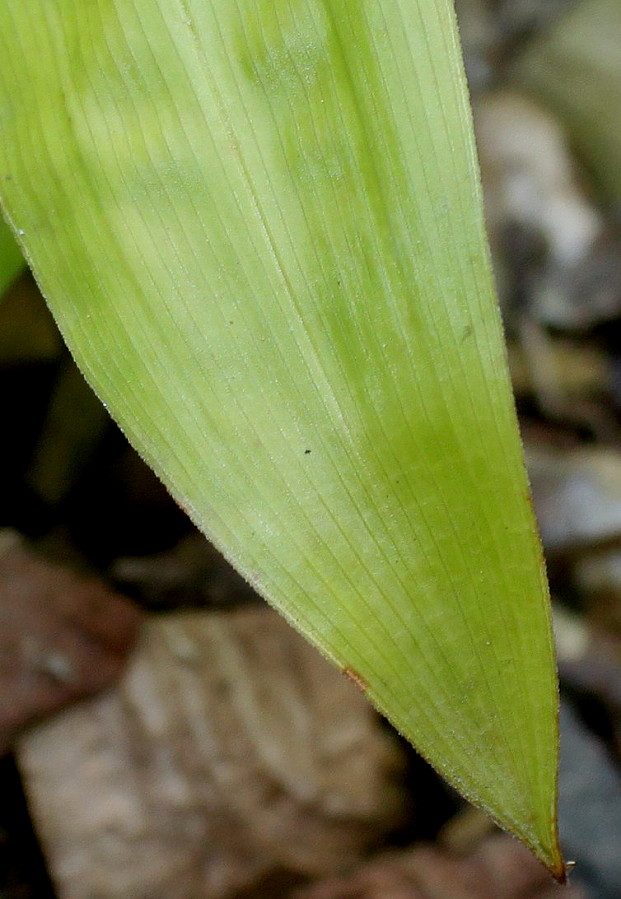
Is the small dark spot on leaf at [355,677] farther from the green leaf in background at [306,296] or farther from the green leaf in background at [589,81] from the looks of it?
the green leaf in background at [589,81]

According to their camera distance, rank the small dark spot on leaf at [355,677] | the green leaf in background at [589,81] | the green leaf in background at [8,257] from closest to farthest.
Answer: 1. the small dark spot on leaf at [355,677]
2. the green leaf in background at [8,257]
3. the green leaf in background at [589,81]

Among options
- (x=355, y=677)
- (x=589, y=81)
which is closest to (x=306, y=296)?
(x=355, y=677)

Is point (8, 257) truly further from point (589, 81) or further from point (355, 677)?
point (589, 81)

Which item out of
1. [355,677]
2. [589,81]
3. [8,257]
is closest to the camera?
[355,677]

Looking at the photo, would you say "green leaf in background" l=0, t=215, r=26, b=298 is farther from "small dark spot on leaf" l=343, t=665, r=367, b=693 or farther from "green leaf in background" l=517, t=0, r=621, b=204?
"green leaf in background" l=517, t=0, r=621, b=204

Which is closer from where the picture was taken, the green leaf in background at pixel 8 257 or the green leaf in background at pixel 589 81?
the green leaf in background at pixel 8 257

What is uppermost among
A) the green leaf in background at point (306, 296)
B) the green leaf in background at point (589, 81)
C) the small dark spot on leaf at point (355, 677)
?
the green leaf in background at point (306, 296)

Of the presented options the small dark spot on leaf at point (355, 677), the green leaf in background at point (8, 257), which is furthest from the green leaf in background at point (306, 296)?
the green leaf in background at point (8, 257)
